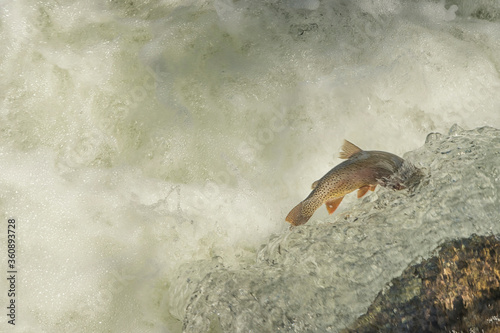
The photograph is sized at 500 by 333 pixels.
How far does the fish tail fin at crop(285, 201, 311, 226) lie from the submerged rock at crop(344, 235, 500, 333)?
1.80ft

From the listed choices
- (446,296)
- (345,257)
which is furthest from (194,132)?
(446,296)

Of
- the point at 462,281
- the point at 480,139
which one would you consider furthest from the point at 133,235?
the point at 480,139

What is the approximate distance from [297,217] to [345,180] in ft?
1.03

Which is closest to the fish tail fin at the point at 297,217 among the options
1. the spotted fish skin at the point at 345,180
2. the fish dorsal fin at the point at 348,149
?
the spotted fish skin at the point at 345,180

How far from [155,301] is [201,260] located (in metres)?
0.32

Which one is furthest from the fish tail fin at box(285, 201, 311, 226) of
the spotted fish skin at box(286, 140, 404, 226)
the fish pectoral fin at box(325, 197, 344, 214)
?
the fish pectoral fin at box(325, 197, 344, 214)

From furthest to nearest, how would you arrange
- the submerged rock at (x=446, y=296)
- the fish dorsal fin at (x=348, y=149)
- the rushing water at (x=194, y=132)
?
the fish dorsal fin at (x=348, y=149) < the rushing water at (x=194, y=132) < the submerged rock at (x=446, y=296)

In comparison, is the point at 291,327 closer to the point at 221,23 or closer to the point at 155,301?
the point at 155,301

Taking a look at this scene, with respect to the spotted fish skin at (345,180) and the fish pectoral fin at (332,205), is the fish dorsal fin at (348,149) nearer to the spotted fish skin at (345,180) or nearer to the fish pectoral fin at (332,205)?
the spotted fish skin at (345,180)

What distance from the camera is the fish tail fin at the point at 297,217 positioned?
2.37 metres

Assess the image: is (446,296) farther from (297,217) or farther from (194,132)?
(194,132)

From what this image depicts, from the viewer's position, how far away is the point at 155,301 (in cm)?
242

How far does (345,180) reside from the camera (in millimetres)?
2338

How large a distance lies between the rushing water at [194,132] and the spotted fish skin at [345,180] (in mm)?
110
